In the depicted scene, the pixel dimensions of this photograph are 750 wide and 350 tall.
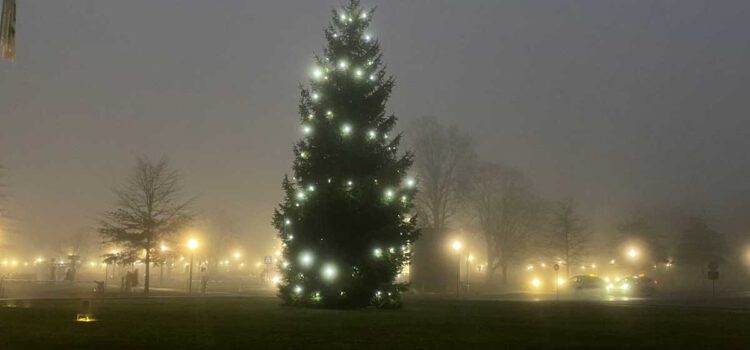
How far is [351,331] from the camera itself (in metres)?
17.4

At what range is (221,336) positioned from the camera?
15.8 m

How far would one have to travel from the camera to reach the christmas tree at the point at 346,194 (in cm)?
2706

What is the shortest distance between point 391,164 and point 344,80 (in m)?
4.22

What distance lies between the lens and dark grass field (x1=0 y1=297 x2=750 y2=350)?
14.7 metres

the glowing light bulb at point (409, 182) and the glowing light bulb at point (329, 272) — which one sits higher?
the glowing light bulb at point (409, 182)

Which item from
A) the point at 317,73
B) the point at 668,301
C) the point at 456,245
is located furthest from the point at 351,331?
the point at 456,245

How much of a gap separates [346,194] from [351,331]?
10.2 metres

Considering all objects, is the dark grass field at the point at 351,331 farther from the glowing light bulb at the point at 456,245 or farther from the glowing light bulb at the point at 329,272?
the glowing light bulb at the point at 456,245

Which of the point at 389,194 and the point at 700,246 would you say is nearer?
the point at 389,194

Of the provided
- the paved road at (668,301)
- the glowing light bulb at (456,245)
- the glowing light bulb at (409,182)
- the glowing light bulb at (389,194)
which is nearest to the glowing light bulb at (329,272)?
the glowing light bulb at (389,194)

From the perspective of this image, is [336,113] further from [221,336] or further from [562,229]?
[562,229]

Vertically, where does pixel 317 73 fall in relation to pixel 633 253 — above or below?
above

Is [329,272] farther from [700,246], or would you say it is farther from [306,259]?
[700,246]

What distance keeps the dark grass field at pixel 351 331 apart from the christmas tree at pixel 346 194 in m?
3.19
